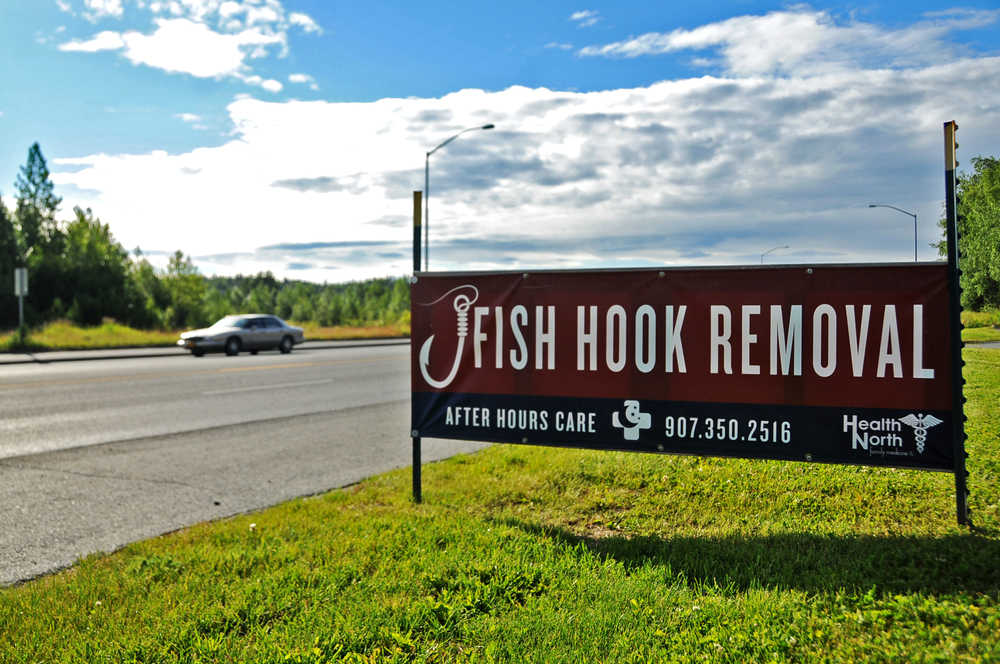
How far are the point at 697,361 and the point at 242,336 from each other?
25.5 meters

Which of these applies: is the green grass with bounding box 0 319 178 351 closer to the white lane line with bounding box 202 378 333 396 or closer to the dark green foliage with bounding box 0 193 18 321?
the dark green foliage with bounding box 0 193 18 321

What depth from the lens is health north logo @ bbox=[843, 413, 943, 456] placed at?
4996 millimetres

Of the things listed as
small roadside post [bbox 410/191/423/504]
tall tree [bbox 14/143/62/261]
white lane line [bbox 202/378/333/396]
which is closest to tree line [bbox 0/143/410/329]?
tall tree [bbox 14/143/62/261]

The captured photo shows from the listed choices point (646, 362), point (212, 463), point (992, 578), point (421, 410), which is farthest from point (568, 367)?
point (212, 463)

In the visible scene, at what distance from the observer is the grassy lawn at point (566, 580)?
3.53 meters

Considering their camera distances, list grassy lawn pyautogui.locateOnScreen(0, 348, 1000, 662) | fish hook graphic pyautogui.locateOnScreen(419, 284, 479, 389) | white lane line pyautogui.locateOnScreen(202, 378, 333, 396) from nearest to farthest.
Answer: grassy lawn pyautogui.locateOnScreen(0, 348, 1000, 662)
fish hook graphic pyautogui.locateOnScreen(419, 284, 479, 389)
white lane line pyautogui.locateOnScreen(202, 378, 333, 396)

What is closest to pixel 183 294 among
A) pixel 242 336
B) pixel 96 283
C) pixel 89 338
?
pixel 96 283

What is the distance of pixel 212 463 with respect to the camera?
8.39 m

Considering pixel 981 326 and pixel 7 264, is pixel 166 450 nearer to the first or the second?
pixel 981 326

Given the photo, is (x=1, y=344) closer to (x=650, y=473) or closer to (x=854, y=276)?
(x=650, y=473)

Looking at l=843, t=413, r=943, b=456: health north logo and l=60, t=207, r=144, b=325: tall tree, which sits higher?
l=60, t=207, r=144, b=325: tall tree

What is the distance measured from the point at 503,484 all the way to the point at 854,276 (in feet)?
11.0

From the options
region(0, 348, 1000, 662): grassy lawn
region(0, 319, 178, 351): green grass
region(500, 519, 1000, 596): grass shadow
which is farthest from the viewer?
region(0, 319, 178, 351): green grass

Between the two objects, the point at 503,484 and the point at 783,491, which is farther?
the point at 503,484
